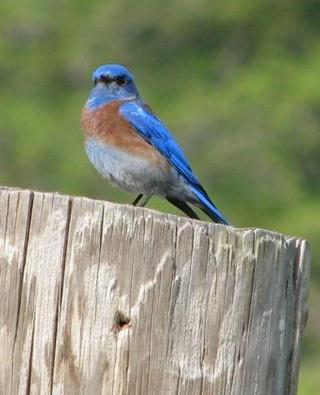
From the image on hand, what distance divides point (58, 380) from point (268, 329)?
1.87 feet

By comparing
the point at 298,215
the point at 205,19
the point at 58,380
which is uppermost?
the point at 205,19

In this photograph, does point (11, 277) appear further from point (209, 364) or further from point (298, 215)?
point (298, 215)

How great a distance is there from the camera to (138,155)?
7.49 metres

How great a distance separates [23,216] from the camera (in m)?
4.14

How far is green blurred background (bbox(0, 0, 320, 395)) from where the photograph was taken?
17.8 metres

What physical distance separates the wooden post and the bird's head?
3.63m

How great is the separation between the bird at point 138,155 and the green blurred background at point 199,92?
28.0ft

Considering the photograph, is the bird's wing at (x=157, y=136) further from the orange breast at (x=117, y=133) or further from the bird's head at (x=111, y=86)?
the bird's head at (x=111, y=86)

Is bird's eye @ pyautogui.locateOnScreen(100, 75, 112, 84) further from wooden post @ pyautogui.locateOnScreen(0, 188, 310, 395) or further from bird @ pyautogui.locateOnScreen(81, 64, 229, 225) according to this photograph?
wooden post @ pyautogui.locateOnScreen(0, 188, 310, 395)

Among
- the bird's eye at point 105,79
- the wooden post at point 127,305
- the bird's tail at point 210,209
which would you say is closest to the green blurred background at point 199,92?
the bird's eye at point 105,79

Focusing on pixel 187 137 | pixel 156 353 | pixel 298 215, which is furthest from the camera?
pixel 187 137

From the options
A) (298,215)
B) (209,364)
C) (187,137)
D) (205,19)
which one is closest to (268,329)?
(209,364)

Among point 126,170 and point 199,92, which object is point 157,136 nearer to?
point 126,170

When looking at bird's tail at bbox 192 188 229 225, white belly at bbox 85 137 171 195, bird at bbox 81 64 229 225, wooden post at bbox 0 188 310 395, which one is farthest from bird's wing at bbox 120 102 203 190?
wooden post at bbox 0 188 310 395
